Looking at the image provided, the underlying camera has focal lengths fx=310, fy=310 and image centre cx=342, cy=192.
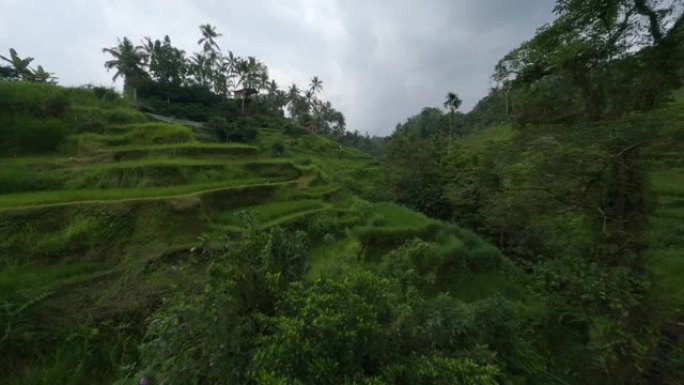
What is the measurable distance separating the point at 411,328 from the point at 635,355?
4.49 meters

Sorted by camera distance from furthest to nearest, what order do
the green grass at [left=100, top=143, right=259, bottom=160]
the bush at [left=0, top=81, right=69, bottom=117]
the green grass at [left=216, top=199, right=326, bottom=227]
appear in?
1. the bush at [left=0, top=81, right=69, bottom=117]
2. the green grass at [left=100, top=143, right=259, bottom=160]
3. the green grass at [left=216, top=199, right=326, bottom=227]

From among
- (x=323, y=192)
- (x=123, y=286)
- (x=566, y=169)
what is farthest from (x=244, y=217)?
(x=323, y=192)

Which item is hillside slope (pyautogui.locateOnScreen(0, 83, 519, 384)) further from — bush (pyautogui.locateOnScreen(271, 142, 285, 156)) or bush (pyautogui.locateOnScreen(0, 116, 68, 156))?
bush (pyautogui.locateOnScreen(271, 142, 285, 156))

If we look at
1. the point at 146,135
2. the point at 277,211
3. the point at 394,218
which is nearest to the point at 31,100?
the point at 146,135

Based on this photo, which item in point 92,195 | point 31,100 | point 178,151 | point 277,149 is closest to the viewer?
point 92,195

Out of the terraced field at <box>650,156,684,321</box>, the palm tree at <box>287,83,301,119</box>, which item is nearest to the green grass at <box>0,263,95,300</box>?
the terraced field at <box>650,156,684,321</box>

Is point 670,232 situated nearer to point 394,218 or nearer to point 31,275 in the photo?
point 394,218

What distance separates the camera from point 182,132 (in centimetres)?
1127

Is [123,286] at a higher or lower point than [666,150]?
lower

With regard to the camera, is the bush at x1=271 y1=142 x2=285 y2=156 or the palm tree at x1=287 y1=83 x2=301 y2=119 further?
the palm tree at x1=287 y1=83 x2=301 y2=119

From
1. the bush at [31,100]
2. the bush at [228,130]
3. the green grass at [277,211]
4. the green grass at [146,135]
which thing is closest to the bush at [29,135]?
the bush at [31,100]

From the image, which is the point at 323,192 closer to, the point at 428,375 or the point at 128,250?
the point at 128,250

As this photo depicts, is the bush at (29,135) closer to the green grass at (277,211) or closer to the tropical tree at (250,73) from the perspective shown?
the green grass at (277,211)

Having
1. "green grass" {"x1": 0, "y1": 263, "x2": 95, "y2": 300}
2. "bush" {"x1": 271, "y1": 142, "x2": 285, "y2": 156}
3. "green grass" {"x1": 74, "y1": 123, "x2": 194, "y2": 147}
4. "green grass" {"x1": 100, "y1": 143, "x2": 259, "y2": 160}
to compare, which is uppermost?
"bush" {"x1": 271, "y1": 142, "x2": 285, "y2": 156}
